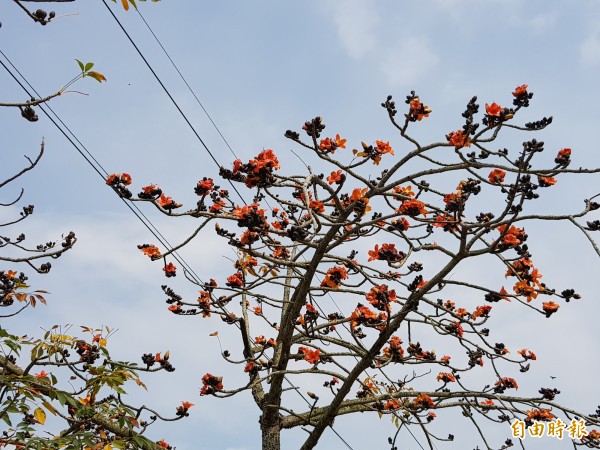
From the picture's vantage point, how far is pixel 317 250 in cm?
468

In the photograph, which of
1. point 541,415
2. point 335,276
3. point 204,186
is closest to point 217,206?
point 204,186

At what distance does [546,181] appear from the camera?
3941 mm

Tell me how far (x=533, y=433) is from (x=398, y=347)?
147cm

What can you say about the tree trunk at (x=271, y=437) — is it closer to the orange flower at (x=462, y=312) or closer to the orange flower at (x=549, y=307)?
the orange flower at (x=462, y=312)

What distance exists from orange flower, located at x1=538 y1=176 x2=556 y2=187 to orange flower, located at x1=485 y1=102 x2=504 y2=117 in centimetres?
52

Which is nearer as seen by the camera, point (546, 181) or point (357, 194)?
point (546, 181)

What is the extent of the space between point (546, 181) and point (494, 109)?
59 centimetres

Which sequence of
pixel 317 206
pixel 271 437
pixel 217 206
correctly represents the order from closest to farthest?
1. pixel 317 206
2. pixel 217 206
3. pixel 271 437

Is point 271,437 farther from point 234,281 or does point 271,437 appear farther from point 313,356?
point 234,281

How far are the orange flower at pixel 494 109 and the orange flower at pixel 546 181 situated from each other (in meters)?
0.52

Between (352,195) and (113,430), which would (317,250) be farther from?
(113,430)

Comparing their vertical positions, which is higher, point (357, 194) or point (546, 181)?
point (357, 194)

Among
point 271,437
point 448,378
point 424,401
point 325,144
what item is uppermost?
point 325,144

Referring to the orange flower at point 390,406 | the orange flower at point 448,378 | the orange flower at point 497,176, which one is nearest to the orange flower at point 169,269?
the orange flower at point 390,406
